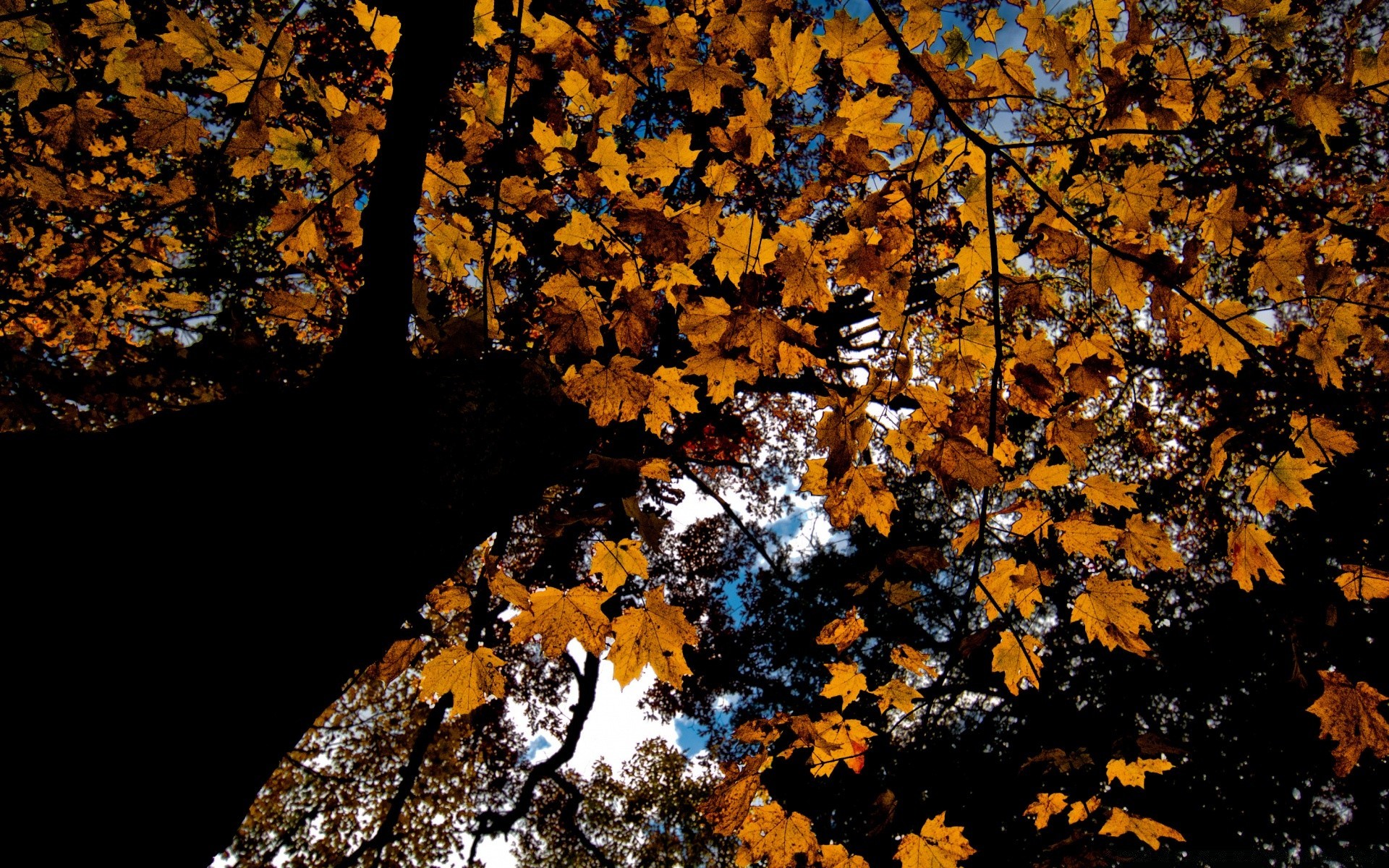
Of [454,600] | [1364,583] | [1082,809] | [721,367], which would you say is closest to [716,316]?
[721,367]

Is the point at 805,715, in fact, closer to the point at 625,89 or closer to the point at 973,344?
the point at 973,344

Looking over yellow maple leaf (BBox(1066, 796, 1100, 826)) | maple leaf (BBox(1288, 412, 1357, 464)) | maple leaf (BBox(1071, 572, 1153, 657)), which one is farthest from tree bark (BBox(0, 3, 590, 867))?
yellow maple leaf (BBox(1066, 796, 1100, 826))

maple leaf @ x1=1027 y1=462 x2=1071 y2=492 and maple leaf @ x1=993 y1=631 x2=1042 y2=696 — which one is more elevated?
maple leaf @ x1=1027 y1=462 x2=1071 y2=492

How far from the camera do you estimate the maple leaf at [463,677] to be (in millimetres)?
1774

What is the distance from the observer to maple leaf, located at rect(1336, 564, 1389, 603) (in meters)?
1.78

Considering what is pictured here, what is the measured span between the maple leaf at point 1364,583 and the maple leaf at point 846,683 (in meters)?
1.61

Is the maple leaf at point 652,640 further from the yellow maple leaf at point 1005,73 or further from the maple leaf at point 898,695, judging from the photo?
the yellow maple leaf at point 1005,73

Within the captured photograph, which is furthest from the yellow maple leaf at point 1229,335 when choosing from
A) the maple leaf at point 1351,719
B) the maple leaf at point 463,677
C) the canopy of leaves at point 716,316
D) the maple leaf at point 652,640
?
the maple leaf at point 463,677

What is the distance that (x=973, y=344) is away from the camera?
6.29ft

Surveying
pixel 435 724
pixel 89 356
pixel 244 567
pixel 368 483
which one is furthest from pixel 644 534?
pixel 89 356

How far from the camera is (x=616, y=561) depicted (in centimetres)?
179

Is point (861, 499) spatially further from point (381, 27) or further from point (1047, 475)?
point (381, 27)

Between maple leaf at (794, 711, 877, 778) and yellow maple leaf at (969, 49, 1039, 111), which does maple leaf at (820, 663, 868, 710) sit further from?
yellow maple leaf at (969, 49, 1039, 111)

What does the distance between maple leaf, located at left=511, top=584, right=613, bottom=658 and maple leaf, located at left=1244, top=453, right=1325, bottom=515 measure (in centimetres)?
227
